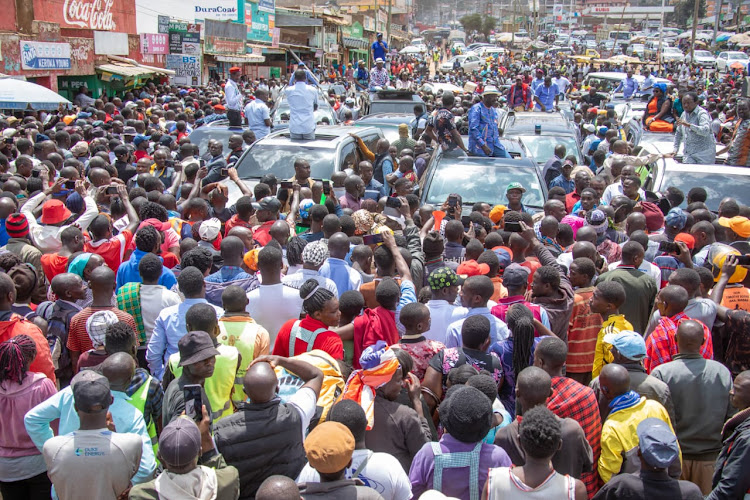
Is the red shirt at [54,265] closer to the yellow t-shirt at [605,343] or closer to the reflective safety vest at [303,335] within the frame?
the reflective safety vest at [303,335]

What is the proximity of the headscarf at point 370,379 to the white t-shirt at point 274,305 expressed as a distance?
52.2 inches

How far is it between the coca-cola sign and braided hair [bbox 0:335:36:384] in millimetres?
17642

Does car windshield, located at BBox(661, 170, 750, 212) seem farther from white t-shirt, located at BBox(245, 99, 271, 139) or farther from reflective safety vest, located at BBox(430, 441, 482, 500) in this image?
white t-shirt, located at BBox(245, 99, 271, 139)

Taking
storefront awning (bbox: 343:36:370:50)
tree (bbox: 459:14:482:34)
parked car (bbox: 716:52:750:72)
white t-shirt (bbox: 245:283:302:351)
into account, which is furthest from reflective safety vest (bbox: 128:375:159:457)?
tree (bbox: 459:14:482:34)

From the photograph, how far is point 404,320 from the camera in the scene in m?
4.25

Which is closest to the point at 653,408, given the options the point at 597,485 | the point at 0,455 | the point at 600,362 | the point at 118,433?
the point at 597,485

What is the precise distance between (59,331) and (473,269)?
303cm

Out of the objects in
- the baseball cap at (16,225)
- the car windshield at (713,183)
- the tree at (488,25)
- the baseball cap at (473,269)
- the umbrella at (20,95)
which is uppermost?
the tree at (488,25)

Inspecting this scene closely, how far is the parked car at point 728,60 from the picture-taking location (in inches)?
1569

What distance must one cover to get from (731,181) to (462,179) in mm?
3270

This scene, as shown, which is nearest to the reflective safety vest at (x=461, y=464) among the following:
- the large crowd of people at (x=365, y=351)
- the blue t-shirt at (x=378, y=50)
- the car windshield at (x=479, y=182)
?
the large crowd of people at (x=365, y=351)

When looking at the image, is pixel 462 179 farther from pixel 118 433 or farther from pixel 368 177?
pixel 118 433

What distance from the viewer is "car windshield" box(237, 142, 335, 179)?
9.20 meters

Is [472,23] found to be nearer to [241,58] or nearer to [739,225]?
[241,58]
